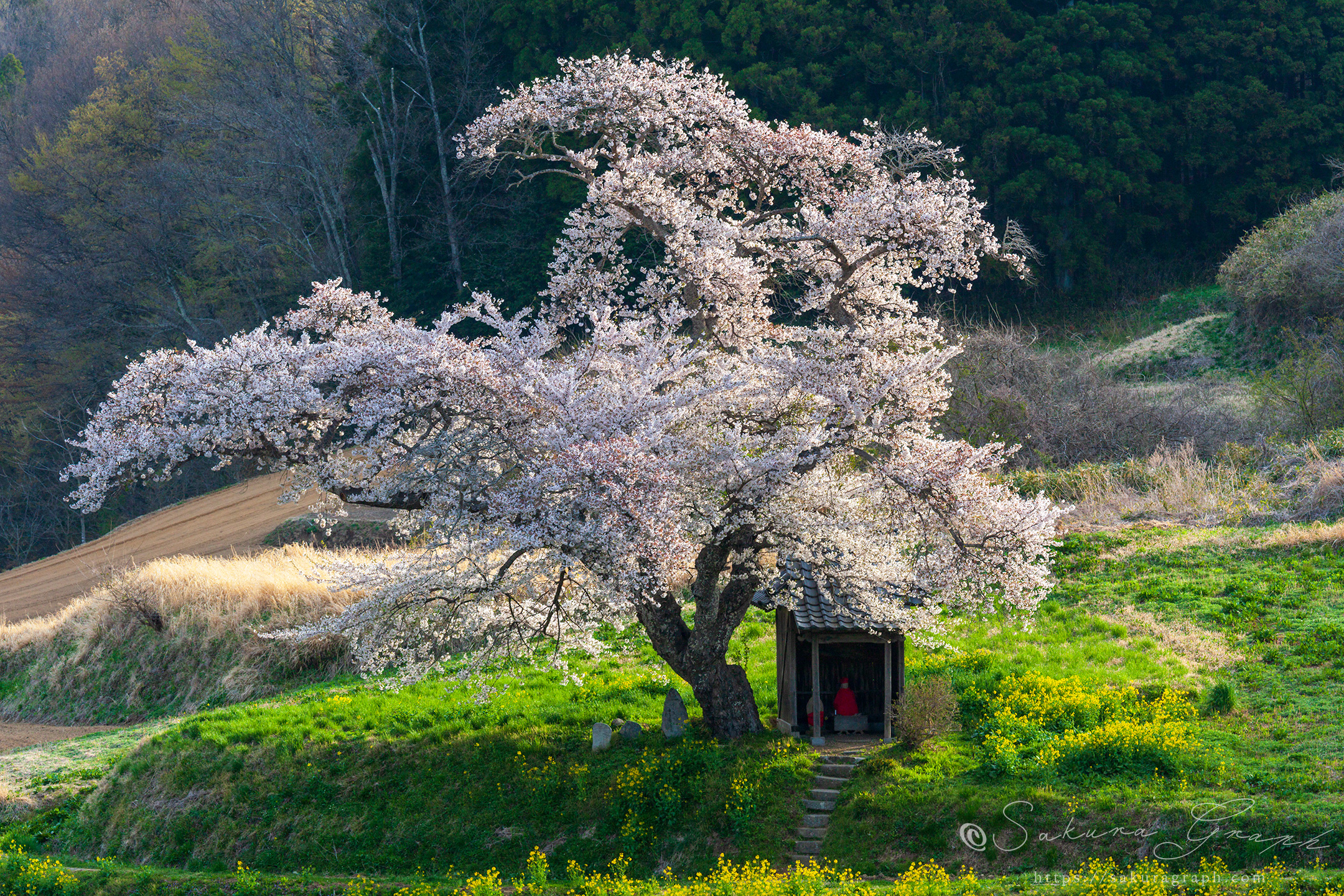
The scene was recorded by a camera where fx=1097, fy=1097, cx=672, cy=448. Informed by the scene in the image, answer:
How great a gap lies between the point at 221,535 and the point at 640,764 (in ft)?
64.4

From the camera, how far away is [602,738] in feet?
43.6

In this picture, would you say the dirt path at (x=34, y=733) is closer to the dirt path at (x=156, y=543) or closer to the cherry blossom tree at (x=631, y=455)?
the dirt path at (x=156, y=543)

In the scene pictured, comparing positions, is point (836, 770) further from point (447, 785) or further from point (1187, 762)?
point (447, 785)

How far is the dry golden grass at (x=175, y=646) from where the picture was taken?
18.7 metres

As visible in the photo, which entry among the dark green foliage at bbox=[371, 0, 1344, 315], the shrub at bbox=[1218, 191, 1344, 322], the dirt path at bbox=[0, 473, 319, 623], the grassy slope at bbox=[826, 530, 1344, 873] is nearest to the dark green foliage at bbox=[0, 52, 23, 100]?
the dirt path at bbox=[0, 473, 319, 623]

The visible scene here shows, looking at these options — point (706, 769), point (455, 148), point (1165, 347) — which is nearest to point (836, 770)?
point (706, 769)

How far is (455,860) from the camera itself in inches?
480

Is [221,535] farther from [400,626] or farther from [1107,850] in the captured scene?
[1107,850]

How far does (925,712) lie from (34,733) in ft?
51.3

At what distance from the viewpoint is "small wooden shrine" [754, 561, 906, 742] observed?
40.8 ft

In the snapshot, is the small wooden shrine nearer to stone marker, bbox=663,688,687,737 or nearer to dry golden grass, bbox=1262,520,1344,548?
stone marker, bbox=663,688,687,737

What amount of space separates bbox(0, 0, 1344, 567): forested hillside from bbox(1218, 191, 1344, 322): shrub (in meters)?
4.72

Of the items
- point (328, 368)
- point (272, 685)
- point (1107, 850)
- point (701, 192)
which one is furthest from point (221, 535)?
point (1107, 850)

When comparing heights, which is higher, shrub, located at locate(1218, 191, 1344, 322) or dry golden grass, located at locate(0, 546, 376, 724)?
shrub, located at locate(1218, 191, 1344, 322)
